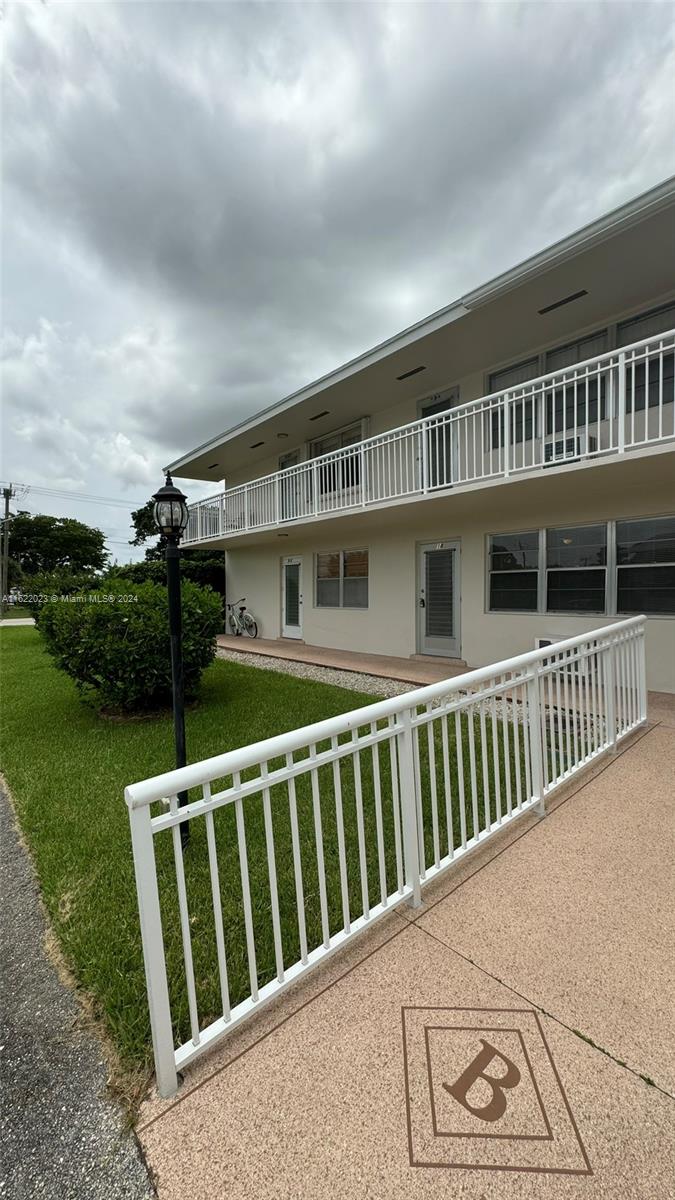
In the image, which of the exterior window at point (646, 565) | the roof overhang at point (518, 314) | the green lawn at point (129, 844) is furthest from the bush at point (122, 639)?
the exterior window at point (646, 565)

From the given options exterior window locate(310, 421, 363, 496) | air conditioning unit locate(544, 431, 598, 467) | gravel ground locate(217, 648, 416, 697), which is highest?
exterior window locate(310, 421, 363, 496)

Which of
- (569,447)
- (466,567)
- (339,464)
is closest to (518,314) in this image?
(569,447)

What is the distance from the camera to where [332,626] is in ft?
38.2

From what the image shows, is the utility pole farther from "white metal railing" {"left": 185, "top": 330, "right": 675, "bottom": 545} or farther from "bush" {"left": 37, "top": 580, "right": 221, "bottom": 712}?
"bush" {"left": 37, "top": 580, "right": 221, "bottom": 712}

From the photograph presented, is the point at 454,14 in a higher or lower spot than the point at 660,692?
higher

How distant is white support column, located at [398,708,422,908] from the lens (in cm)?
226

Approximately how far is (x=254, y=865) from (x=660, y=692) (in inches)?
241

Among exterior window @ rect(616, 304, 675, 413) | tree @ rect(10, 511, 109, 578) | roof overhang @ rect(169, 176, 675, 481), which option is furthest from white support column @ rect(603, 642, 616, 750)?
tree @ rect(10, 511, 109, 578)

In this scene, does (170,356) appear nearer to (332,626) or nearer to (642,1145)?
(332,626)

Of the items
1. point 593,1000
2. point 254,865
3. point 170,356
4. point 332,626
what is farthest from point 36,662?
point 593,1000

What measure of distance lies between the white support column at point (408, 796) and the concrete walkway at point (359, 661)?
5040mm

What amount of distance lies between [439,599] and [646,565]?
11.5ft

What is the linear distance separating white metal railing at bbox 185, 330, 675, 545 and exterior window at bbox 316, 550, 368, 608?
1.28 meters

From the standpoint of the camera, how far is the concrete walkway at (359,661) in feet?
26.0
